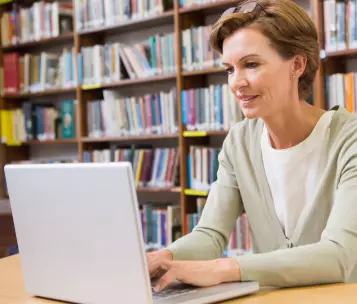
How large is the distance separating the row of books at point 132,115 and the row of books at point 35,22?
686mm

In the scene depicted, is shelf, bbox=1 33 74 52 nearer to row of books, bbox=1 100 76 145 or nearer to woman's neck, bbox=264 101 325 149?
row of books, bbox=1 100 76 145

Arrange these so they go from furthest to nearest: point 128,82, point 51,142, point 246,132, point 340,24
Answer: point 51,142 → point 128,82 → point 340,24 → point 246,132

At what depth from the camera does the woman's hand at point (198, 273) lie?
1089mm

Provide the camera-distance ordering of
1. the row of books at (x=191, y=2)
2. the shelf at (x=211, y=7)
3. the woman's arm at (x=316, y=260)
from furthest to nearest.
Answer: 1. the row of books at (x=191, y=2)
2. the shelf at (x=211, y=7)
3. the woman's arm at (x=316, y=260)

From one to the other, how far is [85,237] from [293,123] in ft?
2.32

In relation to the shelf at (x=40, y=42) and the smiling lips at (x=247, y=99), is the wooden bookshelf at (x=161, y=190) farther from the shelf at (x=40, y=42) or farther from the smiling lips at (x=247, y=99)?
the smiling lips at (x=247, y=99)

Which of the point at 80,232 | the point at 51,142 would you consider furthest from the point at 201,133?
the point at 80,232

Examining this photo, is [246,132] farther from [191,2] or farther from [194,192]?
[191,2]

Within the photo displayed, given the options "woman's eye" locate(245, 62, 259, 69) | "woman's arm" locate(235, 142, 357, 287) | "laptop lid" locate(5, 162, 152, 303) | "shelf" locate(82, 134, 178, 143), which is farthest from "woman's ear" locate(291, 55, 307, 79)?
"shelf" locate(82, 134, 178, 143)

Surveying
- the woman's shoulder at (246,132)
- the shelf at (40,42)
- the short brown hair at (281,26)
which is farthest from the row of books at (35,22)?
the short brown hair at (281,26)

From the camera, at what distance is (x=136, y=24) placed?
3.88 meters

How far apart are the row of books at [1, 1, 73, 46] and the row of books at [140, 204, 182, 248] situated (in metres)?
1.55

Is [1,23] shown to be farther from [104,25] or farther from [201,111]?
[201,111]

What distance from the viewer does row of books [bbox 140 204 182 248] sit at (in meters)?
3.63
